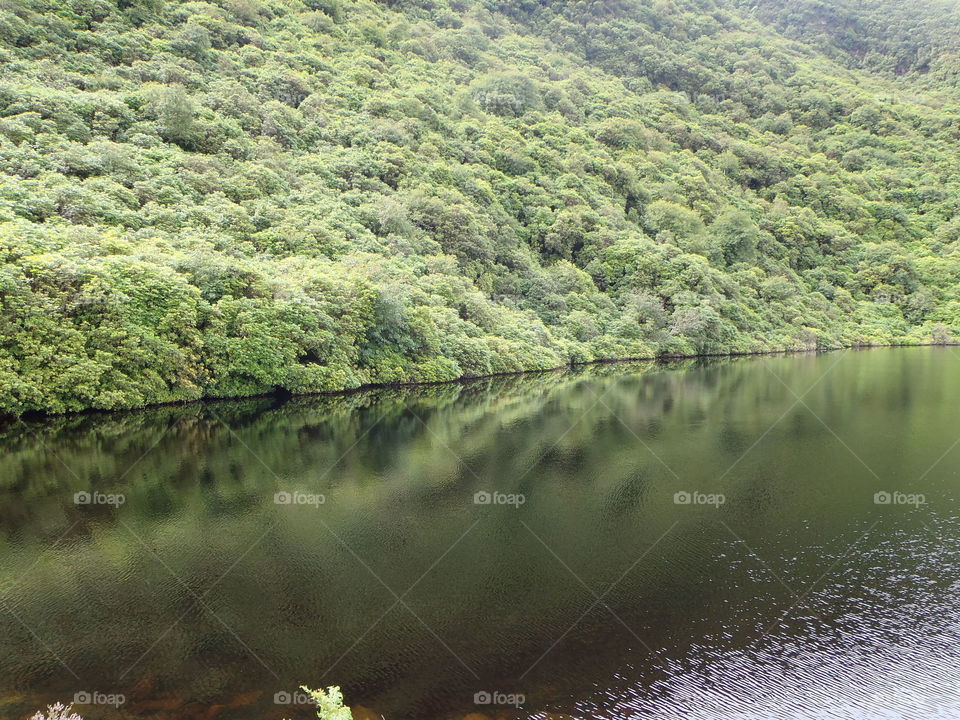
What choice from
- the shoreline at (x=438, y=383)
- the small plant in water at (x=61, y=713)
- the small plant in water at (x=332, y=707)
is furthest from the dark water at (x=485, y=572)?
the shoreline at (x=438, y=383)

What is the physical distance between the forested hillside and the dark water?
1026 cm

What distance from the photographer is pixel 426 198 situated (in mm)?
75312

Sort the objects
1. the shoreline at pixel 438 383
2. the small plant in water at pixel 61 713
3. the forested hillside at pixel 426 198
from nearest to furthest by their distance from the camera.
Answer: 1. the small plant in water at pixel 61 713
2. the shoreline at pixel 438 383
3. the forested hillside at pixel 426 198

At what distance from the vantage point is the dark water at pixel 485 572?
41.4ft

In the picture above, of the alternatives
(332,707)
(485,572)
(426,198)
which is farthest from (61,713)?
(426,198)

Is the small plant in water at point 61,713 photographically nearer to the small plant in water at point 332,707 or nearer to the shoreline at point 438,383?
the small plant in water at point 332,707

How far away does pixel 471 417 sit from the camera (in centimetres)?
3972

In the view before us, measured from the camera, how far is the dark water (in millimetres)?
12633

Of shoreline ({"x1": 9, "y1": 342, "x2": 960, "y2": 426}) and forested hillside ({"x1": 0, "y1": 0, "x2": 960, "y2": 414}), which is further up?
forested hillside ({"x1": 0, "y1": 0, "x2": 960, "y2": 414})

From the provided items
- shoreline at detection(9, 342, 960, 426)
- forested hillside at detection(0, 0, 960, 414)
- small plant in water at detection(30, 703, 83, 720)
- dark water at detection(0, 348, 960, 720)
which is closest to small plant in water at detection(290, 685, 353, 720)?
dark water at detection(0, 348, 960, 720)

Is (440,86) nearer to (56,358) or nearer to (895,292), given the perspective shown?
(895,292)

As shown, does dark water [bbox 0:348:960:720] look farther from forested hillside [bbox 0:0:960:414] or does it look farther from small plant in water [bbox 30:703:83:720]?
forested hillside [bbox 0:0:960:414]

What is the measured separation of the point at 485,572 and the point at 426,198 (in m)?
62.5

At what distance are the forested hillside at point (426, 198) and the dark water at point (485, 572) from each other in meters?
10.3
